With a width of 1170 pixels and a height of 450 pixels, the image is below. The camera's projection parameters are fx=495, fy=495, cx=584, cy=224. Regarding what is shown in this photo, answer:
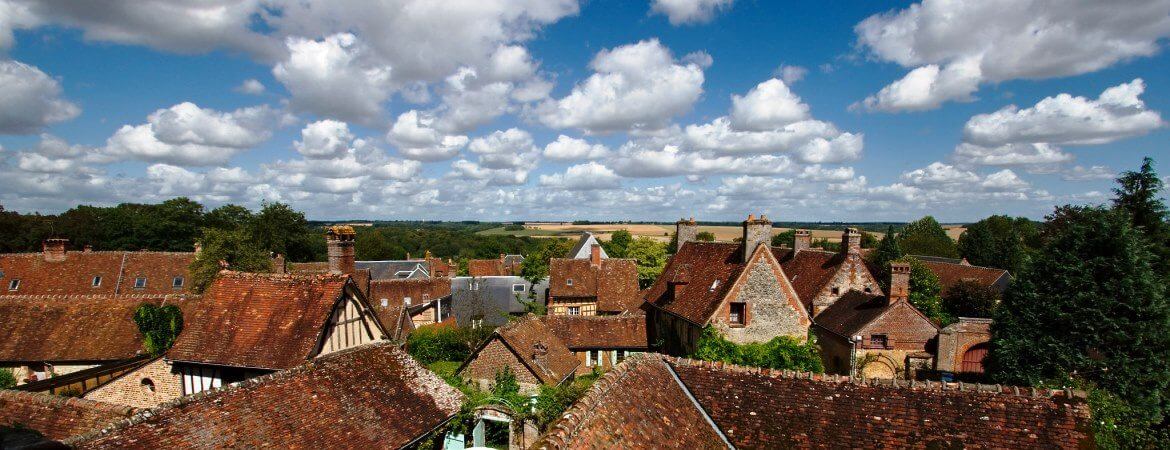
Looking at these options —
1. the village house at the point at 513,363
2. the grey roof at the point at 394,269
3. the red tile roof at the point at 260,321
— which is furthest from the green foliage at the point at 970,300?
the grey roof at the point at 394,269

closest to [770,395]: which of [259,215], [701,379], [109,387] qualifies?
[701,379]

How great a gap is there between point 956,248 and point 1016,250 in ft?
71.5

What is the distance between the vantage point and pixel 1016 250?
186ft

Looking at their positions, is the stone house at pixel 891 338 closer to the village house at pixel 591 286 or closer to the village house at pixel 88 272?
the village house at pixel 591 286

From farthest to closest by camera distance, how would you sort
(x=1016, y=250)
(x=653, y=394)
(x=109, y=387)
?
(x=1016, y=250) < (x=109, y=387) < (x=653, y=394)

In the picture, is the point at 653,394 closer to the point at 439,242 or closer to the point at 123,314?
the point at 123,314

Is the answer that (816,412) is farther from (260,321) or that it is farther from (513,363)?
(260,321)

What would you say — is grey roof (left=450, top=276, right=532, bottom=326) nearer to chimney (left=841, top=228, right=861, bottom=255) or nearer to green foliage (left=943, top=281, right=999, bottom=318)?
chimney (left=841, top=228, right=861, bottom=255)

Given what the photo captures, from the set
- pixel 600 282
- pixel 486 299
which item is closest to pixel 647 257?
pixel 600 282

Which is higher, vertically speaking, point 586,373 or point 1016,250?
point 1016,250

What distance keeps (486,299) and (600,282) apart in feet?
42.0

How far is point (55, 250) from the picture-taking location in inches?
1442

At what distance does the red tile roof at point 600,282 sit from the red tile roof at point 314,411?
81.2 ft

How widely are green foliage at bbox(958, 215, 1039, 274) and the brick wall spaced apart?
227 feet
